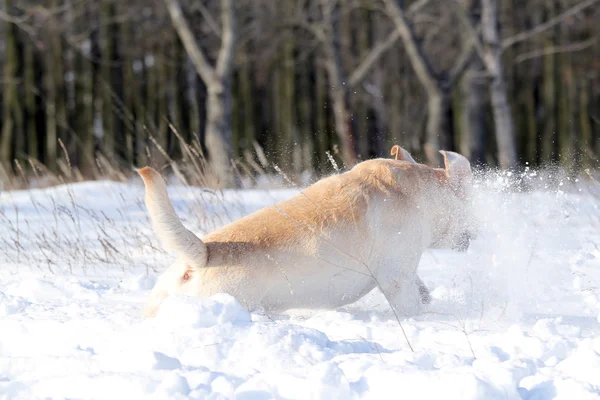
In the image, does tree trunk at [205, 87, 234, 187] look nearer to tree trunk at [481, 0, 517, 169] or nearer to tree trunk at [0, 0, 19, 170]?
tree trunk at [481, 0, 517, 169]

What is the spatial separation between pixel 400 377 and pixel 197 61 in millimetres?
11895

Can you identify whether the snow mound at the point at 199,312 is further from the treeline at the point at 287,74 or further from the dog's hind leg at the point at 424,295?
the treeline at the point at 287,74

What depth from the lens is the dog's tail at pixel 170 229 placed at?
403 cm

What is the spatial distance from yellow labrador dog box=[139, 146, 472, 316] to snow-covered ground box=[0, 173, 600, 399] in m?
0.17

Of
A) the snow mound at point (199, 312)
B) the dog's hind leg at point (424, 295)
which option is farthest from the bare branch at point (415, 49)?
the snow mound at point (199, 312)

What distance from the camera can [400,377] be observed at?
2.98m

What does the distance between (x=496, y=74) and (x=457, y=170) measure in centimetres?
1047

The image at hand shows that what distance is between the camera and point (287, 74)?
25422mm

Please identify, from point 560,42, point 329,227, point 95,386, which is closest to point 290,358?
point 95,386

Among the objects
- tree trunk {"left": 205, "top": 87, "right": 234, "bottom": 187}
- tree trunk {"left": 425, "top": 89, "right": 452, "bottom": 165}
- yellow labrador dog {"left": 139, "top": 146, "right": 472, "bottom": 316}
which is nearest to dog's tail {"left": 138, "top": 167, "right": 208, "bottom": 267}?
yellow labrador dog {"left": 139, "top": 146, "right": 472, "bottom": 316}

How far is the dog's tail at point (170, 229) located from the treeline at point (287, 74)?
40.8 ft

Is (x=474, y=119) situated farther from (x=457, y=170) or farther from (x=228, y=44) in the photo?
(x=457, y=170)

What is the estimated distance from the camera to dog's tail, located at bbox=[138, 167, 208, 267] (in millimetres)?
4027

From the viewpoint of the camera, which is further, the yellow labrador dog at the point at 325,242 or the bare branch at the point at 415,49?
the bare branch at the point at 415,49
